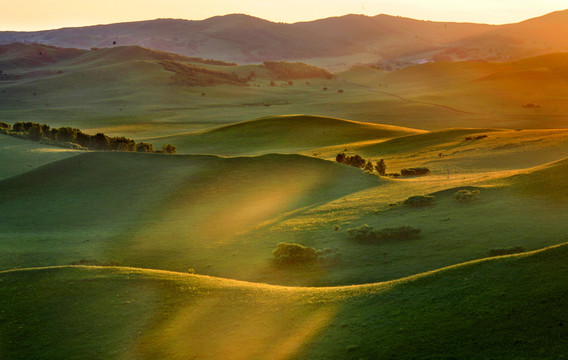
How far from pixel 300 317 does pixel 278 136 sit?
264 ft

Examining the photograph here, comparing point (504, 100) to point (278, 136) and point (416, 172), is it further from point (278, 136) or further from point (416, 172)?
point (416, 172)

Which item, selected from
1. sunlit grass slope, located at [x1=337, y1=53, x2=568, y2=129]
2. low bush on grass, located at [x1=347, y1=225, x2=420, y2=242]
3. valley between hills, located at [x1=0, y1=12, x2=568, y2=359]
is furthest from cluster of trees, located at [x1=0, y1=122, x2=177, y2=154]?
sunlit grass slope, located at [x1=337, y1=53, x2=568, y2=129]

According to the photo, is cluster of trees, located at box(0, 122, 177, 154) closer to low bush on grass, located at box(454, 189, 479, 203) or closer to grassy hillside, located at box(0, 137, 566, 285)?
grassy hillside, located at box(0, 137, 566, 285)

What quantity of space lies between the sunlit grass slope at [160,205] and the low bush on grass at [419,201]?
8332 millimetres

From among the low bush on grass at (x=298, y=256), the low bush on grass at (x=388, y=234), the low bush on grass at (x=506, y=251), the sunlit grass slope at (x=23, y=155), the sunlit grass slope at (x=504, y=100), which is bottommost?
the low bush on grass at (x=298, y=256)

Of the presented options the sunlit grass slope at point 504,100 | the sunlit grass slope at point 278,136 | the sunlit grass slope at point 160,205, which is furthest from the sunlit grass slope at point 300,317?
the sunlit grass slope at point 504,100

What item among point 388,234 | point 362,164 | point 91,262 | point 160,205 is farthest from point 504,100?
point 91,262

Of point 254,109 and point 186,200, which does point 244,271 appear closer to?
point 186,200

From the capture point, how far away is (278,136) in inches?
3826

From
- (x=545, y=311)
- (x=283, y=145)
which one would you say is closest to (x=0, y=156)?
(x=283, y=145)

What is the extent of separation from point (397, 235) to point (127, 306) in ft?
56.2

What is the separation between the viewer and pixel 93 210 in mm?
43531

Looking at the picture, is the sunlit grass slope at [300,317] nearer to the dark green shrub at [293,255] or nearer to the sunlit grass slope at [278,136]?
the dark green shrub at [293,255]

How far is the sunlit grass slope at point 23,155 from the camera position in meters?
57.7
